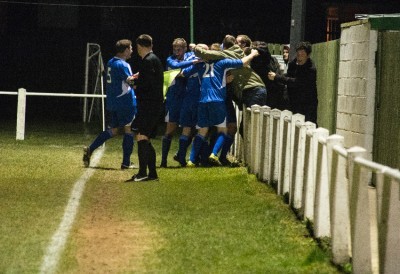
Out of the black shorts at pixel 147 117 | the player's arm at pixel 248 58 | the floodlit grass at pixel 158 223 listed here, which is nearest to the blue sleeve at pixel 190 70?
the player's arm at pixel 248 58

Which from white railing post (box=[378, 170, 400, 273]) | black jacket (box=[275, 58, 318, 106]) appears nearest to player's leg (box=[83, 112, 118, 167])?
black jacket (box=[275, 58, 318, 106])

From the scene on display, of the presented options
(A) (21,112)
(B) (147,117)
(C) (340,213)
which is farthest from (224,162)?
(C) (340,213)

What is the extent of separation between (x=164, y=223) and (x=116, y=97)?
17.8 feet

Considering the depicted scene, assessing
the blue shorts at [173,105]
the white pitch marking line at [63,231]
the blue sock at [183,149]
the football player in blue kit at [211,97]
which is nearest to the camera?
the white pitch marking line at [63,231]

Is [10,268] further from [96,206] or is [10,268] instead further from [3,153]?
[3,153]

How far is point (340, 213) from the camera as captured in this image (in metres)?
9.27

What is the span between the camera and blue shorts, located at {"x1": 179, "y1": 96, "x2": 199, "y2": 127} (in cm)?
1731

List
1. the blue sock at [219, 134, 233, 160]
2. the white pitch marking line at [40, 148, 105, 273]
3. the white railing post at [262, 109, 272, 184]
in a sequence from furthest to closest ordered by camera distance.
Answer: the blue sock at [219, 134, 233, 160] → the white railing post at [262, 109, 272, 184] → the white pitch marking line at [40, 148, 105, 273]

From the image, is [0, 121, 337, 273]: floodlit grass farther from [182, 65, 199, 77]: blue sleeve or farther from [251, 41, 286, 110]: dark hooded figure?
[251, 41, 286, 110]: dark hooded figure

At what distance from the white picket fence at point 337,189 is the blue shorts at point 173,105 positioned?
120 inches

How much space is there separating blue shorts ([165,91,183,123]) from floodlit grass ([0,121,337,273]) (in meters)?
1.10

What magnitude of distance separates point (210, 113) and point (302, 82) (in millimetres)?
1322

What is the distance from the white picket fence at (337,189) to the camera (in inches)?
306

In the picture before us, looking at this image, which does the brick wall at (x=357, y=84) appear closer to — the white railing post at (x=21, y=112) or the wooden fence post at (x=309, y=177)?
the wooden fence post at (x=309, y=177)
